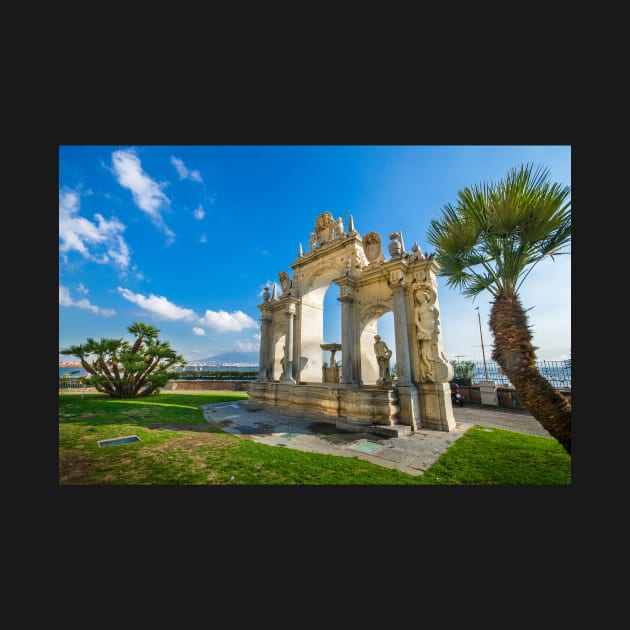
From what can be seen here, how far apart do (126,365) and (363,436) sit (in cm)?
1686

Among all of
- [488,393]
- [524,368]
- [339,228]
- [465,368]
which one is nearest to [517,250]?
[524,368]

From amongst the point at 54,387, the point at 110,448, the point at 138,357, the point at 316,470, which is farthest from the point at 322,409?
the point at 138,357

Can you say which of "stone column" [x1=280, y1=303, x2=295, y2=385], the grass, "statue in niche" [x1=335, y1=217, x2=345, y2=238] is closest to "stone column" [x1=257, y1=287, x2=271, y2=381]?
"stone column" [x1=280, y1=303, x2=295, y2=385]

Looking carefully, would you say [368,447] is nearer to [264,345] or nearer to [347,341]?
[347,341]

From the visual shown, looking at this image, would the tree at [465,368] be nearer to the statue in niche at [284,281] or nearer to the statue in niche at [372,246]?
the statue in niche at [372,246]

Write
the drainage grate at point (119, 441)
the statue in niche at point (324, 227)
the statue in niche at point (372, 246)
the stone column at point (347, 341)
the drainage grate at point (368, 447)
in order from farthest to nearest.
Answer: the statue in niche at point (324, 227) < the statue in niche at point (372, 246) < the stone column at point (347, 341) < the drainage grate at point (119, 441) < the drainage grate at point (368, 447)

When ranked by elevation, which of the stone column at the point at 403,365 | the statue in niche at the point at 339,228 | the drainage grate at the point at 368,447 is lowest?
the drainage grate at the point at 368,447

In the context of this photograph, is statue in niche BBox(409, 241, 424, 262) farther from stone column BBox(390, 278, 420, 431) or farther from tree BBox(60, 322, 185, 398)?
tree BBox(60, 322, 185, 398)

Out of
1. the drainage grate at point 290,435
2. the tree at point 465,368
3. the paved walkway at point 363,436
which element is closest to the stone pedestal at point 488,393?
the paved walkway at point 363,436

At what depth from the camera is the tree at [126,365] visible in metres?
16.3

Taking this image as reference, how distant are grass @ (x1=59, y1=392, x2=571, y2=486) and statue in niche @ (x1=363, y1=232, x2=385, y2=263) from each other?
7.95 meters

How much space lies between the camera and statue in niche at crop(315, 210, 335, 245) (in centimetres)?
1332

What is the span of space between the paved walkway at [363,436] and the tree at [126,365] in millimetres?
8847

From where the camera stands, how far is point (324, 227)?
44.6ft
